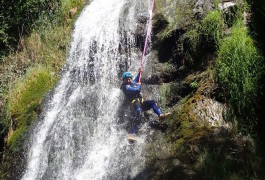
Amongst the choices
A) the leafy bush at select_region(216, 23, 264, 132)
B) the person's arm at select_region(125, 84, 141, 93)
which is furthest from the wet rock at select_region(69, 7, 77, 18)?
the leafy bush at select_region(216, 23, 264, 132)

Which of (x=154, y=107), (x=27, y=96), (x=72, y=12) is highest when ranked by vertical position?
(x=72, y=12)

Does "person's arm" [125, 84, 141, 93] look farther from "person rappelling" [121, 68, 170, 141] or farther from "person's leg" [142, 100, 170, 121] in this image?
"person's leg" [142, 100, 170, 121]

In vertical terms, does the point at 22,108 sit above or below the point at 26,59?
below

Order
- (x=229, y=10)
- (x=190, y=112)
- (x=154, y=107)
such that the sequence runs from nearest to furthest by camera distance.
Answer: (x=190, y=112) → (x=154, y=107) → (x=229, y=10)

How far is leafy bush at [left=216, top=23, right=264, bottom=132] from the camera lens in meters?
4.86

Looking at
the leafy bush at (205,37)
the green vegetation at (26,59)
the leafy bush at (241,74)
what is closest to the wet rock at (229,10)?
the leafy bush at (205,37)

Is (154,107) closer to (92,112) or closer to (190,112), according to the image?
(190,112)

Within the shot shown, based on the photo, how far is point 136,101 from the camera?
669 centimetres

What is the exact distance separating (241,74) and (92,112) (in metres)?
3.73

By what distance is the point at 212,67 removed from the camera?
6.10 m

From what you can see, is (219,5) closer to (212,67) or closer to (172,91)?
(212,67)

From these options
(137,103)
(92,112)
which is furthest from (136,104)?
(92,112)

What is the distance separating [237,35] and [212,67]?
0.81m

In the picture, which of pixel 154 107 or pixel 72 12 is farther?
pixel 72 12
